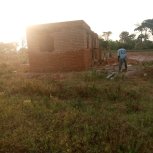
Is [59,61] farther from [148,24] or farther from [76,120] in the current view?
[148,24]

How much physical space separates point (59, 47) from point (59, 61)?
0.87 metres

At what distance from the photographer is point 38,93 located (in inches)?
389

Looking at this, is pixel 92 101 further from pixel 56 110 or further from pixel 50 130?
pixel 50 130

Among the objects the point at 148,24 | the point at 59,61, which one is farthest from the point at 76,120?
the point at 148,24

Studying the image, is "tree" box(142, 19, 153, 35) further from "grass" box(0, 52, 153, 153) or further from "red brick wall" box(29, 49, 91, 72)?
"grass" box(0, 52, 153, 153)

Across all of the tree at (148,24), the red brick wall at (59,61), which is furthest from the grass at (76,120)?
the tree at (148,24)

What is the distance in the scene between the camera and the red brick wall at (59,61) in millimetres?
17594

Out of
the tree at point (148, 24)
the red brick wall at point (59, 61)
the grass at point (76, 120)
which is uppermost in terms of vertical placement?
the tree at point (148, 24)

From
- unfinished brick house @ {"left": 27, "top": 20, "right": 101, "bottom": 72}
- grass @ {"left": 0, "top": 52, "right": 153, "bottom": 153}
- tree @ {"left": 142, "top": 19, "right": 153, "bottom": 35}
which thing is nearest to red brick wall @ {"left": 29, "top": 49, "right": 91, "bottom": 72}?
unfinished brick house @ {"left": 27, "top": 20, "right": 101, "bottom": 72}

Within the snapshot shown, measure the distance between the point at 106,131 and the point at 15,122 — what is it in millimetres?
2183

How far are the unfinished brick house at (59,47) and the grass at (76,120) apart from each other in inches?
291

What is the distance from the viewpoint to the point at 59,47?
58.0 ft

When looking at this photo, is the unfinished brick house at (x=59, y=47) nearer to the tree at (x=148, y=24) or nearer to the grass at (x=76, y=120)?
the grass at (x=76, y=120)

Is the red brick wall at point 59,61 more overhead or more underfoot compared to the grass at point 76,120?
more overhead
